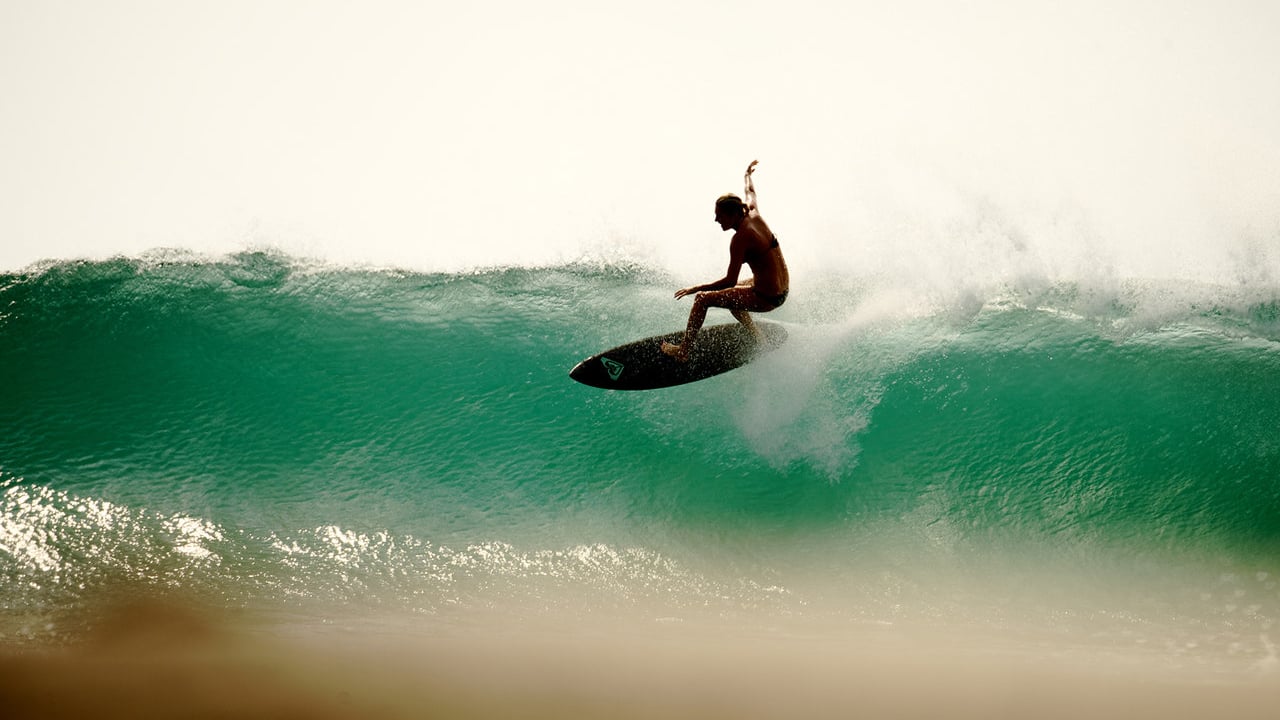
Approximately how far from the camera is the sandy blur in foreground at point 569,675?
3760 millimetres

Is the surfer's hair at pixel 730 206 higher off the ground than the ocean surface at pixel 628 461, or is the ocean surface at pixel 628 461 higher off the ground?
the surfer's hair at pixel 730 206

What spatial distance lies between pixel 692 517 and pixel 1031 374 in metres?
2.80

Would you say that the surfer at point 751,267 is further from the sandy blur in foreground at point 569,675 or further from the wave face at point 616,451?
the sandy blur in foreground at point 569,675

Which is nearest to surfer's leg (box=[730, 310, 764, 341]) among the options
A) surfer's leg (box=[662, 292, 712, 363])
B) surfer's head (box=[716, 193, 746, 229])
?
surfer's leg (box=[662, 292, 712, 363])

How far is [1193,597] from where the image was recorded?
4.82 metres

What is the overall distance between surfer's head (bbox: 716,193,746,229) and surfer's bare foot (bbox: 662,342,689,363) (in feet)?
3.21

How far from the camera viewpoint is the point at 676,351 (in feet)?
16.8

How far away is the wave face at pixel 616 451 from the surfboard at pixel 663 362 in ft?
1.39

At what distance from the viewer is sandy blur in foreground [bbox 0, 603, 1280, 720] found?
3.76 metres

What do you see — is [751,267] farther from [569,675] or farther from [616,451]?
[569,675]

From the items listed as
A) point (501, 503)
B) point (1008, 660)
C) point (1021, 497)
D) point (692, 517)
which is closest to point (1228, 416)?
point (1021, 497)

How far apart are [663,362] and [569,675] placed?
204cm

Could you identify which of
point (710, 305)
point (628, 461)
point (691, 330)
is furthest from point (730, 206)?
point (628, 461)

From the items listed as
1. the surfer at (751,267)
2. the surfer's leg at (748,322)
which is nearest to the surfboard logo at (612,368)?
the surfer at (751,267)
